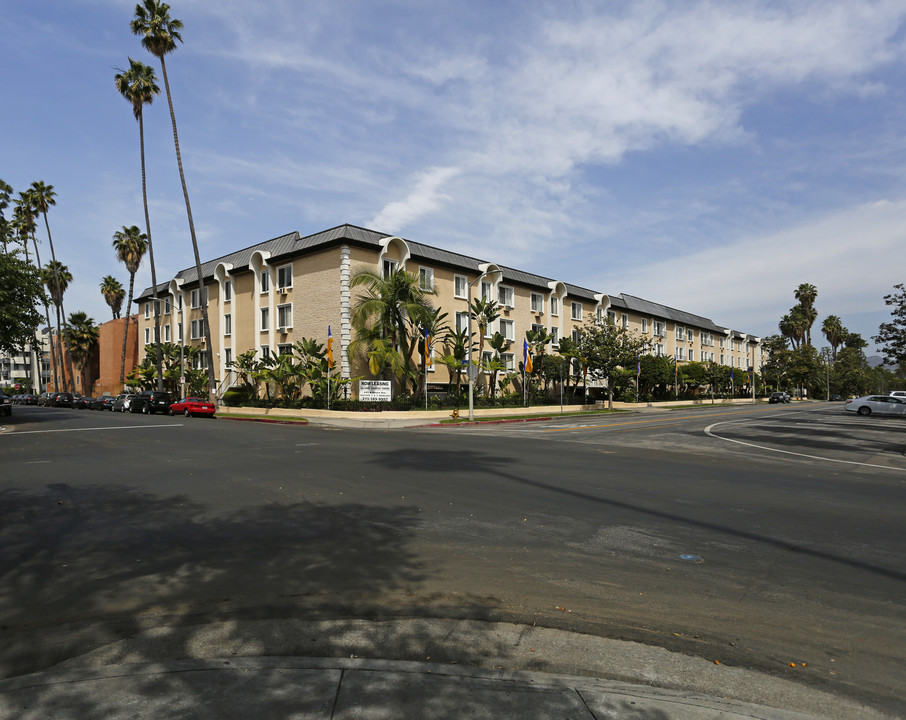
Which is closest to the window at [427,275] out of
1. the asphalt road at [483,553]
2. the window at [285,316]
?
the window at [285,316]

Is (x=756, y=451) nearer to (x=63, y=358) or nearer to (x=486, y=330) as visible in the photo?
(x=486, y=330)

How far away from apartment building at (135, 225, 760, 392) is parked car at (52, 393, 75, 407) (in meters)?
7.63

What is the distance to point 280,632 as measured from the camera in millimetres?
4137

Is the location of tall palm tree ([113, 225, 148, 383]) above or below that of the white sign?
above

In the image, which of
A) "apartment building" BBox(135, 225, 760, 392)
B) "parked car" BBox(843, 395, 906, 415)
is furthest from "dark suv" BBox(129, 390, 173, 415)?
"parked car" BBox(843, 395, 906, 415)

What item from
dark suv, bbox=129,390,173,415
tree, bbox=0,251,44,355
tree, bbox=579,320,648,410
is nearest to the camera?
tree, bbox=0,251,44,355

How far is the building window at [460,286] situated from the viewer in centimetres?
4475

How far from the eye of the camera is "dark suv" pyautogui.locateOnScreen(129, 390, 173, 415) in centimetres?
4222

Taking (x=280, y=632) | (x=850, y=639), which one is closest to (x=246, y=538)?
(x=280, y=632)

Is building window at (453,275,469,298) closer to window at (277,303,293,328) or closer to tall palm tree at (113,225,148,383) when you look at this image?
window at (277,303,293,328)

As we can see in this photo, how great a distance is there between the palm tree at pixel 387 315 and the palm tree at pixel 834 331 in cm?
11079

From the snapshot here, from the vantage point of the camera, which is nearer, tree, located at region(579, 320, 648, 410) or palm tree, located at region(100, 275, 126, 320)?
tree, located at region(579, 320, 648, 410)

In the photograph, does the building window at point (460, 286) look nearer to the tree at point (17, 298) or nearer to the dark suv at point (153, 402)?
the dark suv at point (153, 402)

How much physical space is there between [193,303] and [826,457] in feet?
162
